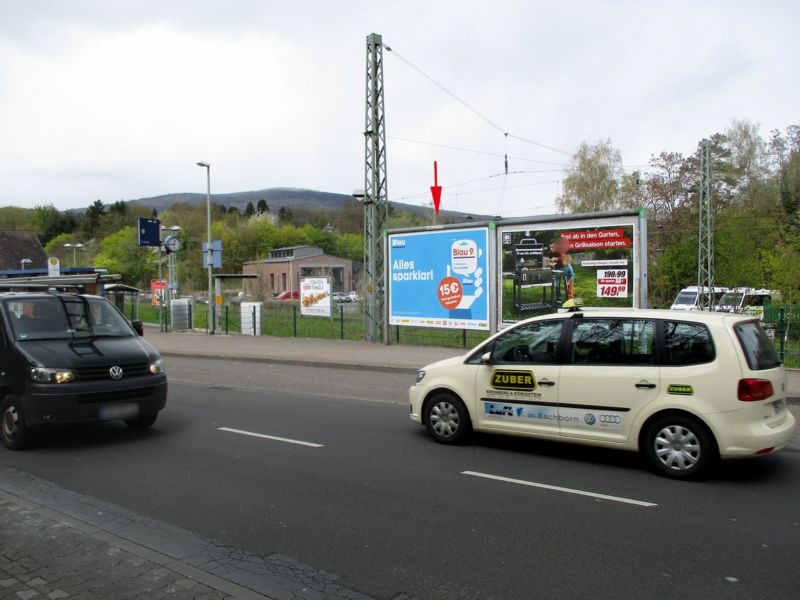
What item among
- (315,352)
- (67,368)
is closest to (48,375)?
(67,368)

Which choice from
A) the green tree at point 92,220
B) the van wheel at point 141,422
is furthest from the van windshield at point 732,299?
the green tree at point 92,220

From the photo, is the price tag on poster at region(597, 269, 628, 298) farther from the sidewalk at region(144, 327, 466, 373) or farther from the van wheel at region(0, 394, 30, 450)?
the van wheel at region(0, 394, 30, 450)

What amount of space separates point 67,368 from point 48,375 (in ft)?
0.68

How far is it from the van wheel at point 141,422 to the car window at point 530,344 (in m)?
4.72

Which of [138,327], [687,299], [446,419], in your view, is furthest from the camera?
[687,299]

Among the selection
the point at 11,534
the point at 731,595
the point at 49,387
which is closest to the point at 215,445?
the point at 49,387

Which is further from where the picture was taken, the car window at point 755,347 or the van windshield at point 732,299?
the van windshield at point 732,299

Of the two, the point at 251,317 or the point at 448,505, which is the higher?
the point at 251,317

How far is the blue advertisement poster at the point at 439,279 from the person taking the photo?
60.0ft

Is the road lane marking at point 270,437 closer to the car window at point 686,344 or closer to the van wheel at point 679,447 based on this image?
the van wheel at point 679,447

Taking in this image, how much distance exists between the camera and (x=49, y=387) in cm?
742

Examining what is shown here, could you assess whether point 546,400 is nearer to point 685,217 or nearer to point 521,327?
point 521,327

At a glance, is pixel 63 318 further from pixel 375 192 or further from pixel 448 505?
pixel 375 192

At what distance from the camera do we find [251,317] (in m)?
27.7
